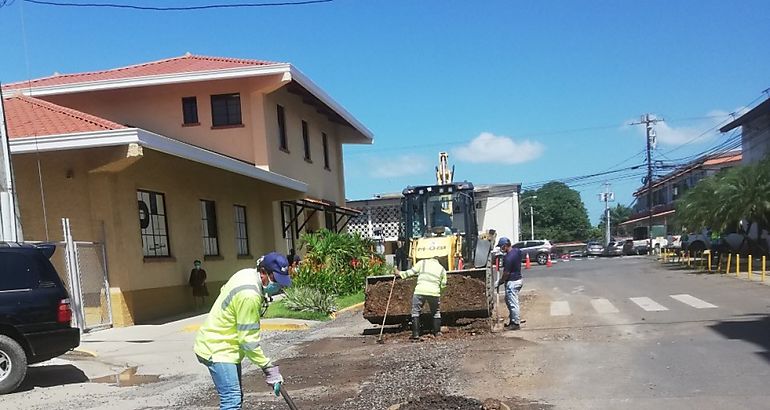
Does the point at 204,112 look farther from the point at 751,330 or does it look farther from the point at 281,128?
the point at 751,330

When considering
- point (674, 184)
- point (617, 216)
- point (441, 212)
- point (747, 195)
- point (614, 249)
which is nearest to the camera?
point (441, 212)

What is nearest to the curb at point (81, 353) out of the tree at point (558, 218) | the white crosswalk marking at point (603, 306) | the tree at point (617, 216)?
the white crosswalk marking at point (603, 306)

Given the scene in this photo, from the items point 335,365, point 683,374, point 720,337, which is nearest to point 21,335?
point 335,365

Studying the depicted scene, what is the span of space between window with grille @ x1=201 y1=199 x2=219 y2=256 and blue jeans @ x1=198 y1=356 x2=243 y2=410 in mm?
14357

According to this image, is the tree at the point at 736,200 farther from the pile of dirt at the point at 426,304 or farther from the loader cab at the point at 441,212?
the pile of dirt at the point at 426,304

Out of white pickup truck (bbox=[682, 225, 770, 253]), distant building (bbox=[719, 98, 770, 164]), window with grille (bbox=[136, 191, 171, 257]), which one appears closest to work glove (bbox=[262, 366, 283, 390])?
window with grille (bbox=[136, 191, 171, 257])

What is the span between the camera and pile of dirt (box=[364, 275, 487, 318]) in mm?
11609

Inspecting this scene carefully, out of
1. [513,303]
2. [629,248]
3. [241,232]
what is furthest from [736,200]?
[629,248]

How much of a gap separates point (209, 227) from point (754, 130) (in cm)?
2678

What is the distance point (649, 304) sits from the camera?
1427cm

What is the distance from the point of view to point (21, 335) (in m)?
8.25

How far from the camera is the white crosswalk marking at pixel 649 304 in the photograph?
1336cm

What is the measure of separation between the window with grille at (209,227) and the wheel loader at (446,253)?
6821mm

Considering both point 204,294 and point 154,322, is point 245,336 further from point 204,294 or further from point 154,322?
point 204,294
